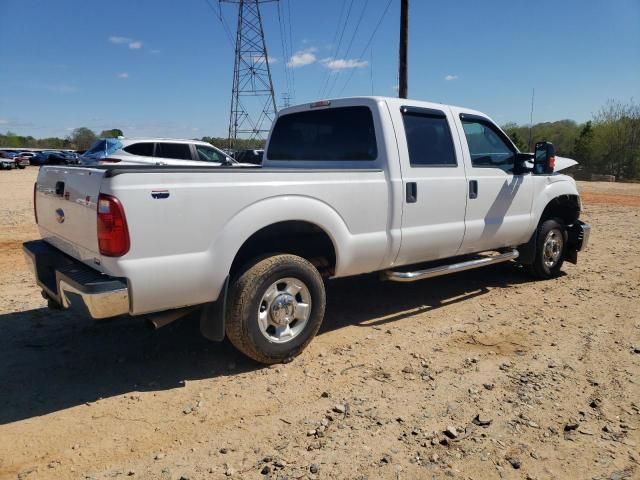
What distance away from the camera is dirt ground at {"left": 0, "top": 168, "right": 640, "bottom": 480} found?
2.64m

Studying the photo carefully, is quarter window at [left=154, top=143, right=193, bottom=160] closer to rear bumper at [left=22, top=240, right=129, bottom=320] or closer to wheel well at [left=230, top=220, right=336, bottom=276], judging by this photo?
rear bumper at [left=22, top=240, right=129, bottom=320]

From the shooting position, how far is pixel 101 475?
2523 millimetres

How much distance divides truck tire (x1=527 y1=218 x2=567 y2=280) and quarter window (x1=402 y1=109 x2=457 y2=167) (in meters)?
1.96

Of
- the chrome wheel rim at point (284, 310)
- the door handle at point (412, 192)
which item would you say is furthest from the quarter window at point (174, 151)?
the chrome wheel rim at point (284, 310)

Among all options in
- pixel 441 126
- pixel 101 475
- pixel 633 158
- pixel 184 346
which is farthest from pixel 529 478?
pixel 633 158

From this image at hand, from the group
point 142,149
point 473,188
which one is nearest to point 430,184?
point 473,188

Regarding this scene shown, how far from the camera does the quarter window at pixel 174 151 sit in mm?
13586

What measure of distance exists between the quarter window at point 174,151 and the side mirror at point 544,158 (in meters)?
10.4

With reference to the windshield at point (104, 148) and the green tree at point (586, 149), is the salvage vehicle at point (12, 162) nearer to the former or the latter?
the windshield at point (104, 148)

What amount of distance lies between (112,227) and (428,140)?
9.98ft

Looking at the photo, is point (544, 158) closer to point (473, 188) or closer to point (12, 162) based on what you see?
point (473, 188)

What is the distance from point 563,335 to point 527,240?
5.87 feet

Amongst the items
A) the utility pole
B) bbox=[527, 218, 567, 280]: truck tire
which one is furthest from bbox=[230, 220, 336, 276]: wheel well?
the utility pole

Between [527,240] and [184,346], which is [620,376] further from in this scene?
[184,346]
